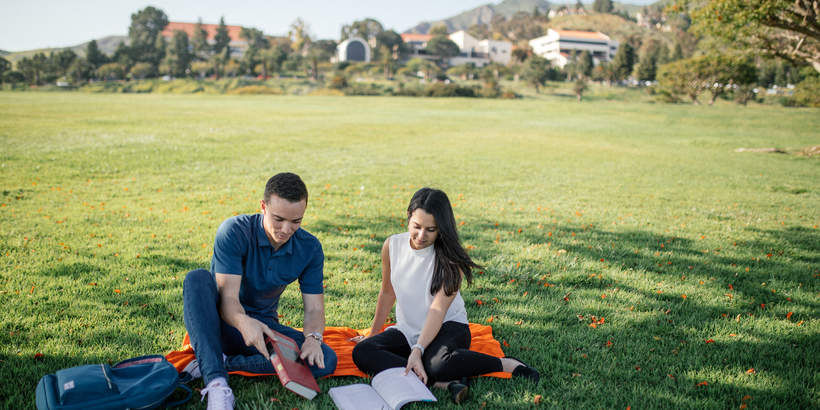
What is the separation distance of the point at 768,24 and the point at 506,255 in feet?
53.7

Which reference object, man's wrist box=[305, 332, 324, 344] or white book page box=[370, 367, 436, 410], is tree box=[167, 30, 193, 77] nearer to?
man's wrist box=[305, 332, 324, 344]

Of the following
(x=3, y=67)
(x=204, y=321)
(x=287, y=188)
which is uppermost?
(x=3, y=67)

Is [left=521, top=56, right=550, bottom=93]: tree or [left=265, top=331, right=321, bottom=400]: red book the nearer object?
[left=265, top=331, right=321, bottom=400]: red book

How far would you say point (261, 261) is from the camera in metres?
3.59

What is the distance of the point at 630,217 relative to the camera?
9281 millimetres

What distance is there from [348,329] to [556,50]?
153 meters

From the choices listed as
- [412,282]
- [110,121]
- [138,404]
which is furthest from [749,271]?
[110,121]

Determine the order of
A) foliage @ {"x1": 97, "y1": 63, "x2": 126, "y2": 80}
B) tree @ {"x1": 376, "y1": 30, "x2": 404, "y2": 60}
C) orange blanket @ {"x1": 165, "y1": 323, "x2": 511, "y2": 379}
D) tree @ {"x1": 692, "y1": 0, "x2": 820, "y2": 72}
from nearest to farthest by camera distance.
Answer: orange blanket @ {"x1": 165, "y1": 323, "x2": 511, "y2": 379} < tree @ {"x1": 692, "y1": 0, "x2": 820, "y2": 72} < foliage @ {"x1": 97, "y1": 63, "x2": 126, "y2": 80} < tree @ {"x1": 376, "y1": 30, "x2": 404, "y2": 60}

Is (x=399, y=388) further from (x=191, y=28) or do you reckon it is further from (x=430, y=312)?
(x=191, y=28)

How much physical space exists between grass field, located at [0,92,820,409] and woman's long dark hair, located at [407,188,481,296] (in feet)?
2.83

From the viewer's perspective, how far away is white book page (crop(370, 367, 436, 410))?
3.28 metres

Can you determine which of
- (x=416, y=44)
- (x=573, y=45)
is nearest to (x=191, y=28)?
(x=416, y=44)

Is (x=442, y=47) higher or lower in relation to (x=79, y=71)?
higher

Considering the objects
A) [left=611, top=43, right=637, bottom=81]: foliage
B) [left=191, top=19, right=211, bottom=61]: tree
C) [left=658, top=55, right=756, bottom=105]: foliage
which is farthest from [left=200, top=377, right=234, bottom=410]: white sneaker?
[left=191, top=19, right=211, bottom=61]: tree
